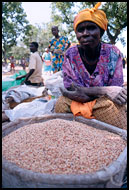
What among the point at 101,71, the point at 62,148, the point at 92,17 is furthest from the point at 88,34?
the point at 62,148

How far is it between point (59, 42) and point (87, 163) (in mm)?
4500

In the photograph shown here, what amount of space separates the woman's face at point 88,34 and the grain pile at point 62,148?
2.94 ft

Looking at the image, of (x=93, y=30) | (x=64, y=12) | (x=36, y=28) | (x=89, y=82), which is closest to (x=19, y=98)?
(x=89, y=82)

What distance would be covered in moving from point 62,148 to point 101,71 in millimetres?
1076

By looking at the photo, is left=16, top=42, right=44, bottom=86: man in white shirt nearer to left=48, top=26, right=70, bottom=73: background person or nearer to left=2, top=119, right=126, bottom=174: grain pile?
left=48, top=26, right=70, bottom=73: background person

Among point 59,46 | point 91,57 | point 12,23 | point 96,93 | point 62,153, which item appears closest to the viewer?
point 62,153

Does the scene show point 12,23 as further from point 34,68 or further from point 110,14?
point 34,68

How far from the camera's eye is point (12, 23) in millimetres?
20328

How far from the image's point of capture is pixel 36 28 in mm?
35844

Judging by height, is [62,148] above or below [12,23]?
below

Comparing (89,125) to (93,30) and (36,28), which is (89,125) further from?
(36,28)

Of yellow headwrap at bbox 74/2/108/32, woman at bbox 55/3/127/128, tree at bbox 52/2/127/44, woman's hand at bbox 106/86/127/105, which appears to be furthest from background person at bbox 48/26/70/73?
tree at bbox 52/2/127/44

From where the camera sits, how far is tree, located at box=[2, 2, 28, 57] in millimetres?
18953

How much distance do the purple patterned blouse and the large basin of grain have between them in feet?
1.78
